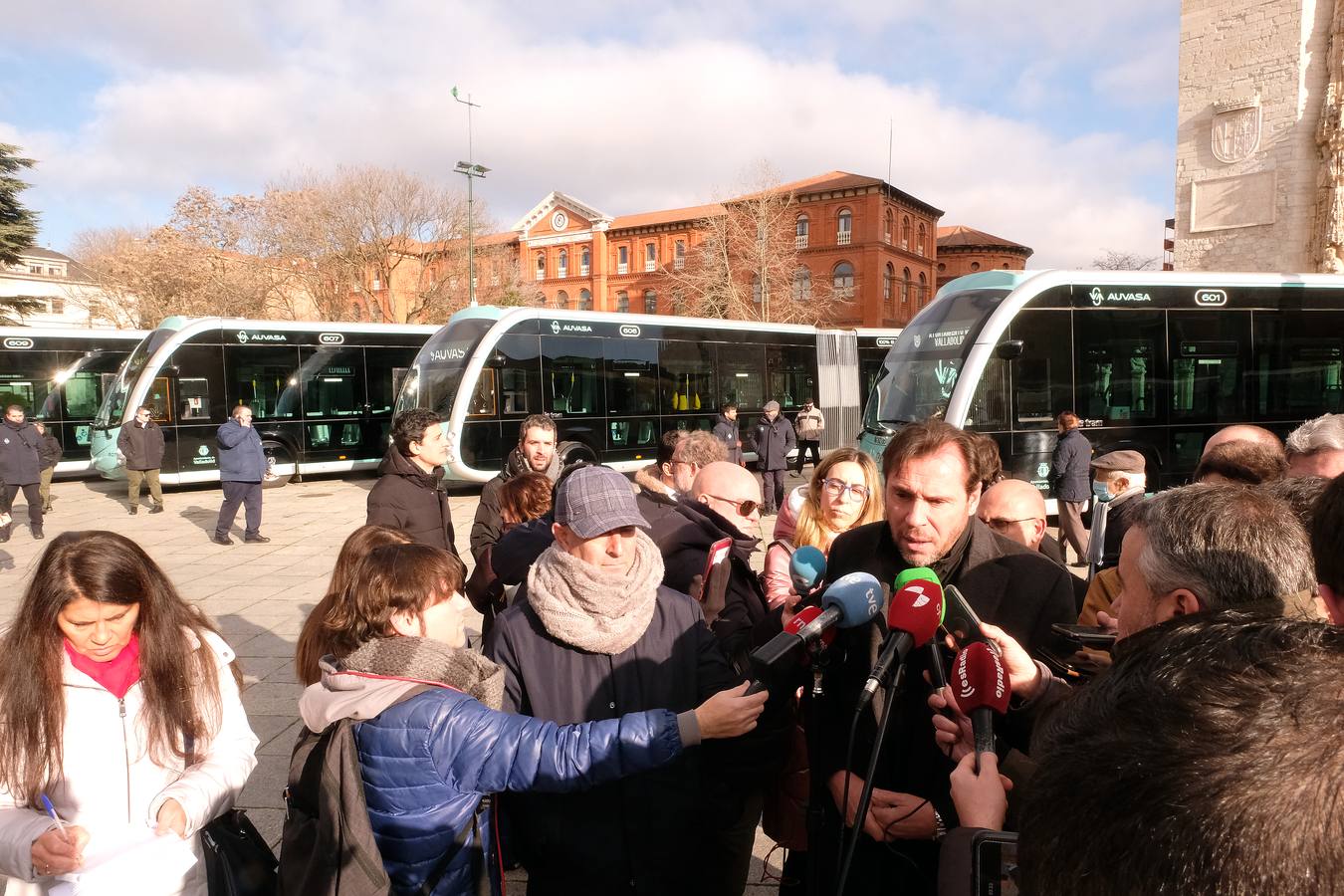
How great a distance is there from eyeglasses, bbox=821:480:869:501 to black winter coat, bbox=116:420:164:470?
45.0 feet

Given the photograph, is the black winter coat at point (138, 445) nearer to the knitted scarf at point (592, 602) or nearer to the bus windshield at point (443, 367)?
the bus windshield at point (443, 367)

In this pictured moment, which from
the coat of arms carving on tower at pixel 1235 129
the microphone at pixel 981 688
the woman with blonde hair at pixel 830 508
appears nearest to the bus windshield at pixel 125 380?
the woman with blonde hair at pixel 830 508

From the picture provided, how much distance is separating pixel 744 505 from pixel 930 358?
327 inches

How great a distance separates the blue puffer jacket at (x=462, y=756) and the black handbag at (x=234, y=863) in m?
0.53

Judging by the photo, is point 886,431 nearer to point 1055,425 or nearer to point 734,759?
point 1055,425

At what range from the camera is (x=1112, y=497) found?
5.38 m

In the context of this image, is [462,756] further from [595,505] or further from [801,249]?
[801,249]

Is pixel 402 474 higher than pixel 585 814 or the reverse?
higher

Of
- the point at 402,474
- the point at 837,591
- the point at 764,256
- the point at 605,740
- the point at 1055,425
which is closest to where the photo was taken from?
the point at 837,591

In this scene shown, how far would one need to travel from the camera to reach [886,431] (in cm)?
1152

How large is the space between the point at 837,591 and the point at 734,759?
2.15 feet

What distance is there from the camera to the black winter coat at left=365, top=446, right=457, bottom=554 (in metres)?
4.95

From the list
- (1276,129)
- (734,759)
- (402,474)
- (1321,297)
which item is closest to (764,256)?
(1276,129)

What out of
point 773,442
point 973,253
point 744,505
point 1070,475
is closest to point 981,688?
point 744,505
